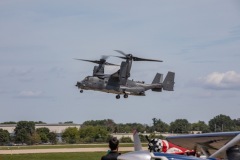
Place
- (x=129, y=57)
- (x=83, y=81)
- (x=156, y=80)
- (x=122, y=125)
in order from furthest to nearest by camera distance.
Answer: (x=122, y=125)
(x=156, y=80)
(x=129, y=57)
(x=83, y=81)

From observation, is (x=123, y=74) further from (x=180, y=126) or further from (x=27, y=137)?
(x=27, y=137)

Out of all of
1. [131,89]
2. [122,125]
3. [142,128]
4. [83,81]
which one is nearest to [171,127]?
[142,128]

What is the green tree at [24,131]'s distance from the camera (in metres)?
A: 123

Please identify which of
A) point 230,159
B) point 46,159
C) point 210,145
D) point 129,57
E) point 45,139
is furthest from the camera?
point 45,139

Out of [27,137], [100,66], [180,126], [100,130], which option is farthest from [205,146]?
[27,137]

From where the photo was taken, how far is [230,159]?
1169cm

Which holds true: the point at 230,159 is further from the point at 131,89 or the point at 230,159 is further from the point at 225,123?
the point at 225,123

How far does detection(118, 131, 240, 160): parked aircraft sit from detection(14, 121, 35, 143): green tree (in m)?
107

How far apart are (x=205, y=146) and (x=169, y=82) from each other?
70574 mm

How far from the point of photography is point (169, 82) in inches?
3317

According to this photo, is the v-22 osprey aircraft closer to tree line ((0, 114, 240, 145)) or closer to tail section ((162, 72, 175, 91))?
tail section ((162, 72, 175, 91))

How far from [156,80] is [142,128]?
633 centimetres

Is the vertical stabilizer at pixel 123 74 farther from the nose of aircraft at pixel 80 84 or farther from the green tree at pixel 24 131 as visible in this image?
the green tree at pixel 24 131

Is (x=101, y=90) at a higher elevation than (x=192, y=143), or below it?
higher
